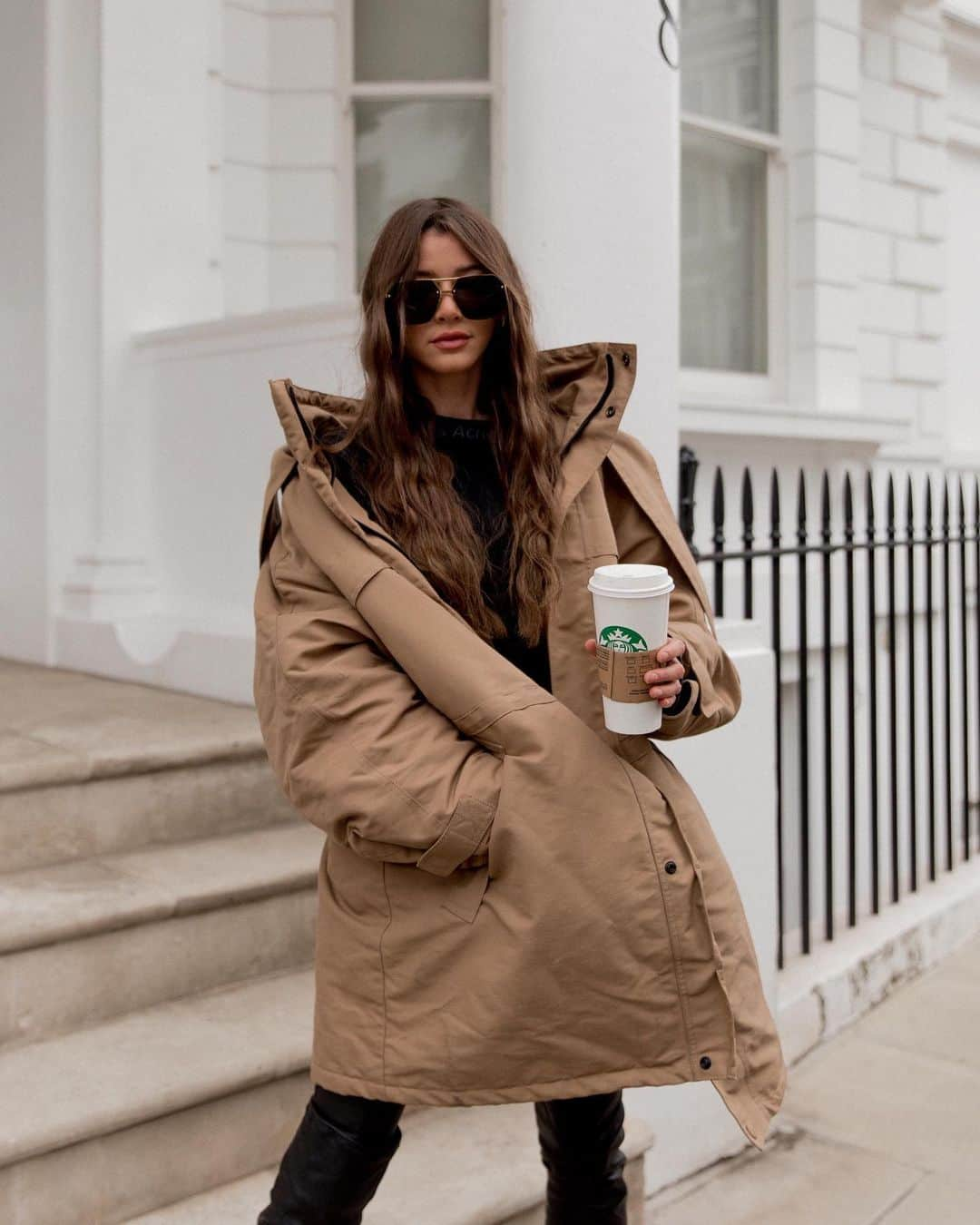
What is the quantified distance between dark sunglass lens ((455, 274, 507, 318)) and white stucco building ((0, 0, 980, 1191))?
107 centimetres

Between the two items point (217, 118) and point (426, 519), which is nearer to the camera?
point (426, 519)

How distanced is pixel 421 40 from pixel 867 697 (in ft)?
13.2

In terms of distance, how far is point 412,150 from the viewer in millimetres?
5797

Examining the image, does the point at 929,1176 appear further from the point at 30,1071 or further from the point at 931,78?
the point at 931,78

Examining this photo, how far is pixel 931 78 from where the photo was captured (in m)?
7.64

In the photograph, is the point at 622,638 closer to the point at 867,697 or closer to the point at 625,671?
the point at 625,671

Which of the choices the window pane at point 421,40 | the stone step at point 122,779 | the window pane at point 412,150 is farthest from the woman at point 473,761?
the window pane at point 421,40

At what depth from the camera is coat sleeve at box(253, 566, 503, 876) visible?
184cm

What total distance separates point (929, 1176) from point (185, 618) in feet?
9.72

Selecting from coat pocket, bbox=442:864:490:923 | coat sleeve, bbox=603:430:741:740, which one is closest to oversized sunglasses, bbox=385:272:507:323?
coat sleeve, bbox=603:430:741:740

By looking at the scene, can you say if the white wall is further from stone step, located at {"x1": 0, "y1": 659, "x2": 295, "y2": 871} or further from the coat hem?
the coat hem

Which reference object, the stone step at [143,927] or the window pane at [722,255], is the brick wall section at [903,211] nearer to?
the window pane at [722,255]

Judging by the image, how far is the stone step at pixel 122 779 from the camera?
3.18 meters

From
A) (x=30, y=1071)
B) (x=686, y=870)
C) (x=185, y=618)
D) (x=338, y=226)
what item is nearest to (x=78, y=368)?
(x=185, y=618)
